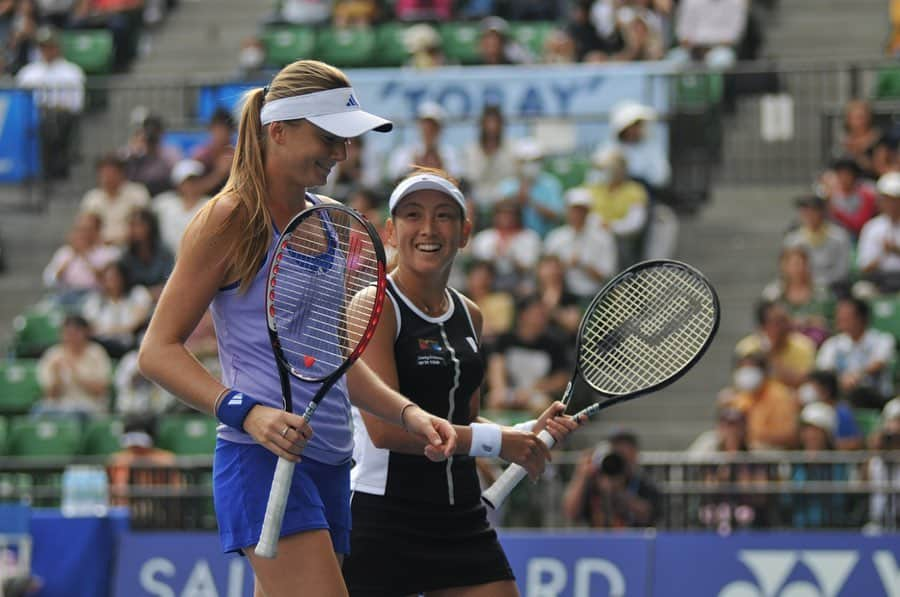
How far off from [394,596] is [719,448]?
228 inches

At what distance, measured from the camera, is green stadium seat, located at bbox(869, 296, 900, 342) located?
12797mm

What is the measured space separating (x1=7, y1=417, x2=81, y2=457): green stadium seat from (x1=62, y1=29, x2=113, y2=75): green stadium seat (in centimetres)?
631

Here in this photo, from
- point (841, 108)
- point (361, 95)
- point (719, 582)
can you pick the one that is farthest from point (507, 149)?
point (719, 582)

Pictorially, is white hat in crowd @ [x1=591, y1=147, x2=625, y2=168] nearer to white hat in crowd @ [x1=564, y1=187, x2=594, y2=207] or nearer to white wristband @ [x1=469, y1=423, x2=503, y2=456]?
white hat in crowd @ [x1=564, y1=187, x2=594, y2=207]

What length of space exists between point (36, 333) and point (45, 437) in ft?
5.66

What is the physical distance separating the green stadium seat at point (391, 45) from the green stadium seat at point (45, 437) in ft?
18.2

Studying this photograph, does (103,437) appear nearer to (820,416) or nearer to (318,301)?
(820,416)

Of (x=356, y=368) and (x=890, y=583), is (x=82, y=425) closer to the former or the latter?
(x=890, y=583)

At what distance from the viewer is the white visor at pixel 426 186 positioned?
596 cm

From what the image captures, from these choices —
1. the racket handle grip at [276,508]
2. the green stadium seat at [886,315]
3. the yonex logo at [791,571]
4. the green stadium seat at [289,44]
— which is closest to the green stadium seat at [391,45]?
the green stadium seat at [289,44]

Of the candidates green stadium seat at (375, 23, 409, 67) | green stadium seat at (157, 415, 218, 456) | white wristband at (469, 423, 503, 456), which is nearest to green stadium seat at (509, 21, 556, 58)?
green stadium seat at (375, 23, 409, 67)

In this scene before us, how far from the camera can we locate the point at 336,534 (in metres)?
5.26

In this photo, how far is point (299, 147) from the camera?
513cm

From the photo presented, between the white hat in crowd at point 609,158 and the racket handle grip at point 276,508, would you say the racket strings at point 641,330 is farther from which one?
the white hat in crowd at point 609,158
